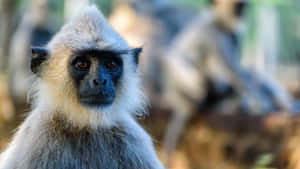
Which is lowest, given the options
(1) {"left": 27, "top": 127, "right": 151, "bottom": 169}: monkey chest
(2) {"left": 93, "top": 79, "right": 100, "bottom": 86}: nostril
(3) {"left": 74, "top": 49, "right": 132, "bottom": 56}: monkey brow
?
(1) {"left": 27, "top": 127, "right": 151, "bottom": 169}: monkey chest

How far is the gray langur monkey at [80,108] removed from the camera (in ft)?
11.5

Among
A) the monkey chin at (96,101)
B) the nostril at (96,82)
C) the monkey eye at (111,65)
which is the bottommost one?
the monkey chin at (96,101)

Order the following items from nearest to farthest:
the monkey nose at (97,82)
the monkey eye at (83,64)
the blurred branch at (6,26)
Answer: the monkey nose at (97,82) < the monkey eye at (83,64) < the blurred branch at (6,26)

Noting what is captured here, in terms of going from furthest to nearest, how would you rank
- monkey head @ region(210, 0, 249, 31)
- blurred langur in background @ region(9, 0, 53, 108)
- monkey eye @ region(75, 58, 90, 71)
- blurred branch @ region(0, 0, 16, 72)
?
blurred langur in background @ region(9, 0, 53, 108) < blurred branch @ region(0, 0, 16, 72) < monkey head @ region(210, 0, 249, 31) < monkey eye @ region(75, 58, 90, 71)

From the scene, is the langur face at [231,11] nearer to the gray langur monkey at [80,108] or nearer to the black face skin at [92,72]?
the gray langur monkey at [80,108]

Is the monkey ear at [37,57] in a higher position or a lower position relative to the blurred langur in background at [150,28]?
lower

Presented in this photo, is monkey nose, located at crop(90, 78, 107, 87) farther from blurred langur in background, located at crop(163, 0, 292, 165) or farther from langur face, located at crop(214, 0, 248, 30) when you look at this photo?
langur face, located at crop(214, 0, 248, 30)

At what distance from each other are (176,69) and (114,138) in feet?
22.3

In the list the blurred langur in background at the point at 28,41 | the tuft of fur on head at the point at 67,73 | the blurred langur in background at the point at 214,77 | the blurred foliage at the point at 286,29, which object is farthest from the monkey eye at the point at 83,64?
the blurred foliage at the point at 286,29

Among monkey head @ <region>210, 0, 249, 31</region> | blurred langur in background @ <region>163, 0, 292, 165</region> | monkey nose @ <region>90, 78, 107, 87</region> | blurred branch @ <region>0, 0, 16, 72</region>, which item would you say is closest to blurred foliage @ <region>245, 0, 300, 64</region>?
monkey head @ <region>210, 0, 249, 31</region>

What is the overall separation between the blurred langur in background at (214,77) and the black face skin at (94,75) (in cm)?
A: 554

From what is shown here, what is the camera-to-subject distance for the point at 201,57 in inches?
424

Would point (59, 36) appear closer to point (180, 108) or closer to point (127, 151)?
point (127, 151)

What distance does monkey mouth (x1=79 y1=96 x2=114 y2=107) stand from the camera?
3523 millimetres
